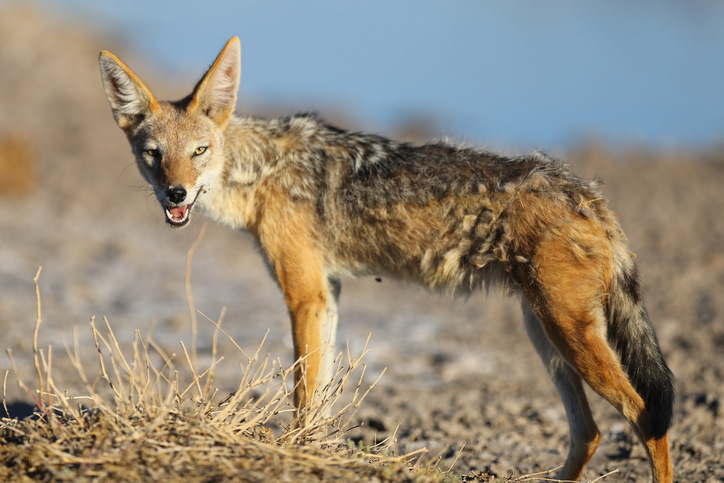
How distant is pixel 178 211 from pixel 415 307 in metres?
6.46

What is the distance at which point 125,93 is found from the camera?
5.49 meters

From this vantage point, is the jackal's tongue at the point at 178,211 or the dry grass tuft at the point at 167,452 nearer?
the dry grass tuft at the point at 167,452

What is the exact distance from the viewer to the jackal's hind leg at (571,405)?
15.9 feet

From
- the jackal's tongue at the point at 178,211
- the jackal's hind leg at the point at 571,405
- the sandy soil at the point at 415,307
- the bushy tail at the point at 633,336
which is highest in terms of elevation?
the jackal's tongue at the point at 178,211

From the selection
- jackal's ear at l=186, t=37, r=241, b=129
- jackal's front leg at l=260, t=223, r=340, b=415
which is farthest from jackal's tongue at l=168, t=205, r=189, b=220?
jackal's ear at l=186, t=37, r=241, b=129

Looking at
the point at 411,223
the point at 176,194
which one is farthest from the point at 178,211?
the point at 411,223

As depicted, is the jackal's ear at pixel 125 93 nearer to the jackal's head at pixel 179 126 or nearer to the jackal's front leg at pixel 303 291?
the jackal's head at pixel 179 126

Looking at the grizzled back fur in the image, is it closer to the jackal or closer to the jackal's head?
the jackal

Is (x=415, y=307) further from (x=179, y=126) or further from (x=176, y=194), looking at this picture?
(x=176, y=194)

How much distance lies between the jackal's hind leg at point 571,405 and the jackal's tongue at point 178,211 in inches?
99.8

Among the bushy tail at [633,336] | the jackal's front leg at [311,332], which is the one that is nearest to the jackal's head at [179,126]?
the jackal's front leg at [311,332]

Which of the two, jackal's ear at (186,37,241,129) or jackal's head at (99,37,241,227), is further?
jackal's ear at (186,37,241,129)

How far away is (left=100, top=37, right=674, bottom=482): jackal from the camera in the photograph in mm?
4305

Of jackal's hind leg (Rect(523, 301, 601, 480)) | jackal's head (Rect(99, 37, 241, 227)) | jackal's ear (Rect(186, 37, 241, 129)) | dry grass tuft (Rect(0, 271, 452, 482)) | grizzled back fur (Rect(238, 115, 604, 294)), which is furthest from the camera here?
jackal's ear (Rect(186, 37, 241, 129))
